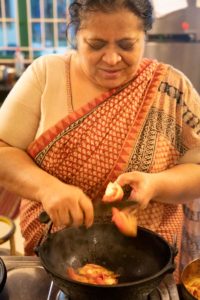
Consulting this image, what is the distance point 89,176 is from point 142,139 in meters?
0.19

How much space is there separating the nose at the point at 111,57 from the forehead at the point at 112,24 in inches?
1.7

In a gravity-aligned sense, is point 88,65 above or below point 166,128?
above

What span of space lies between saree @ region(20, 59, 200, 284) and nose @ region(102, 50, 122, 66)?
5.0 inches

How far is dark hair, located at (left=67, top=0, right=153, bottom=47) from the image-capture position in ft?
3.25

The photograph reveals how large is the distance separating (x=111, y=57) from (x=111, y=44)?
3 centimetres

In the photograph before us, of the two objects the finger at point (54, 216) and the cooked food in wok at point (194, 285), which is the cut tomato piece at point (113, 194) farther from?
the cooked food in wok at point (194, 285)

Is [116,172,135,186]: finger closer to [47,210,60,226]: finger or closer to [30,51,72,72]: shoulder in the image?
[47,210,60,226]: finger

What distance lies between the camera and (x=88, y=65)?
1.09 meters

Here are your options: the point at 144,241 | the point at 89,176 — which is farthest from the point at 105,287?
the point at 89,176

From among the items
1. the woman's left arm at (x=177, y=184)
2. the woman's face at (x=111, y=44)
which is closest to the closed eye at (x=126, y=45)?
the woman's face at (x=111, y=44)

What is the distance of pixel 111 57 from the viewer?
1.02m

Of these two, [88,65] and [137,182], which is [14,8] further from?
[137,182]

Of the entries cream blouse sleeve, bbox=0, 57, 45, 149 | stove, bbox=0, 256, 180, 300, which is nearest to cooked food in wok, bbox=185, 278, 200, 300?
stove, bbox=0, 256, 180, 300

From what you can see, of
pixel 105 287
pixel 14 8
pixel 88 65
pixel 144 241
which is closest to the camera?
pixel 105 287
